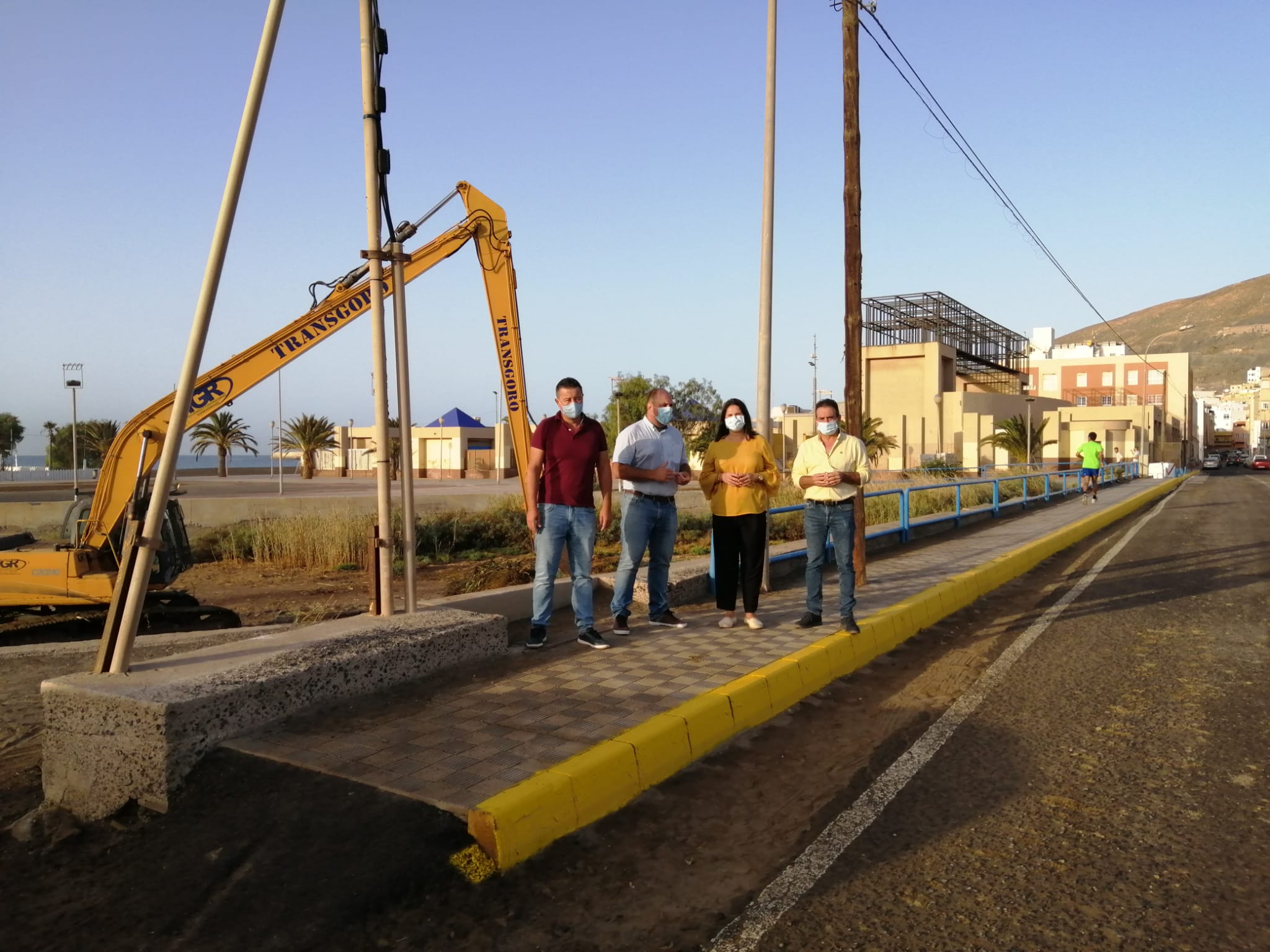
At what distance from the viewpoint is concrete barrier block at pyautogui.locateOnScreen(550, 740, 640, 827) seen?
3930 mm

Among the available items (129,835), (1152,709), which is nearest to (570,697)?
(129,835)

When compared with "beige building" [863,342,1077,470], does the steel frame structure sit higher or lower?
higher

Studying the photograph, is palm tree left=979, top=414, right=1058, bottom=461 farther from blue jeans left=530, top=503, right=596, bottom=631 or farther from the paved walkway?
blue jeans left=530, top=503, right=596, bottom=631

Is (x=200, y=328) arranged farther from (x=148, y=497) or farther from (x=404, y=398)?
(x=148, y=497)

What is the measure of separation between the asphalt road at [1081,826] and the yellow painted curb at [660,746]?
989mm

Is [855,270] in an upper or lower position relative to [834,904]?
upper

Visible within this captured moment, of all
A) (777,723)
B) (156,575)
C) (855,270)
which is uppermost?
(855,270)

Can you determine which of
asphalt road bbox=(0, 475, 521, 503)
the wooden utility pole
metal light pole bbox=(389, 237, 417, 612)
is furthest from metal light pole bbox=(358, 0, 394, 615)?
asphalt road bbox=(0, 475, 521, 503)

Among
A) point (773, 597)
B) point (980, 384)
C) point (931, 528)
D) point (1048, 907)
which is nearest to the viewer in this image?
point (1048, 907)

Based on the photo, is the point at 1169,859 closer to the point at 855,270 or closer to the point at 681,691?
the point at 681,691

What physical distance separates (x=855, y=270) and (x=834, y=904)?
26.3 feet

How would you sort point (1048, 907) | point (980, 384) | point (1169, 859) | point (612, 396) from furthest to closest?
point (980, 384) < point (612, 396) < point (1169, 859) < point (1048, 907)

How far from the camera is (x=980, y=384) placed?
253ft

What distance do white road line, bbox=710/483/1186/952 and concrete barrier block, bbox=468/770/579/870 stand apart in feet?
2.95
